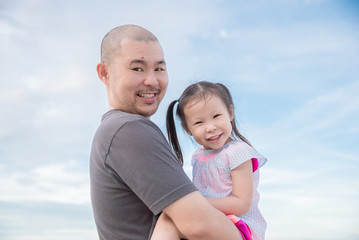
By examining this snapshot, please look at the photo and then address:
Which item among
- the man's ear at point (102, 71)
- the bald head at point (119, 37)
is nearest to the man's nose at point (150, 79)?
the bald head at point (119, 37)

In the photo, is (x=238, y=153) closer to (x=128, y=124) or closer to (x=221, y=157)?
(x=221, y=157)

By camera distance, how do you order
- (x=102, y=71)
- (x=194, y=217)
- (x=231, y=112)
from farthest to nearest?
1. (x=231, y=112)
2. (x=102, y=71)
3. (x=194, y=217)

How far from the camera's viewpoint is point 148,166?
249 cm

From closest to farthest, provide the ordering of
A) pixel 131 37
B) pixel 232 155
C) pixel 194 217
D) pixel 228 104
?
pixel 194 217 → pixel 131 37 → pixel 232 155 → pixel 228 104

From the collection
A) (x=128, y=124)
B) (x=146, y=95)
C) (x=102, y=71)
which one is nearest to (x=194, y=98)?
(x=146, y=95)

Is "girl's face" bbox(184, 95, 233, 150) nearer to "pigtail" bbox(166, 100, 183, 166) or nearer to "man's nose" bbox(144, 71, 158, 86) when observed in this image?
"pigtail" bbox(166, 100, 183, 166)

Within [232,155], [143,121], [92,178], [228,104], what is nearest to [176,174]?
[143,121]

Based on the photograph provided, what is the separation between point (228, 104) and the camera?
398 centimetres

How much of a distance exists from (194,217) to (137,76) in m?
1.36

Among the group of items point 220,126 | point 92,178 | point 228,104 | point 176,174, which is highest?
point 228,104

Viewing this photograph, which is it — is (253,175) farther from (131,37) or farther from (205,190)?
(131,37)

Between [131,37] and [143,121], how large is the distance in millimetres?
967

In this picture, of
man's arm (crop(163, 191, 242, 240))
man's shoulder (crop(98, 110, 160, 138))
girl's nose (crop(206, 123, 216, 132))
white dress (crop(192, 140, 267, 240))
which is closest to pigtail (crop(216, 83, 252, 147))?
white dress (crop(192, 140, 267, 240))

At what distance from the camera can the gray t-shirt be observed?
8.09 feet
